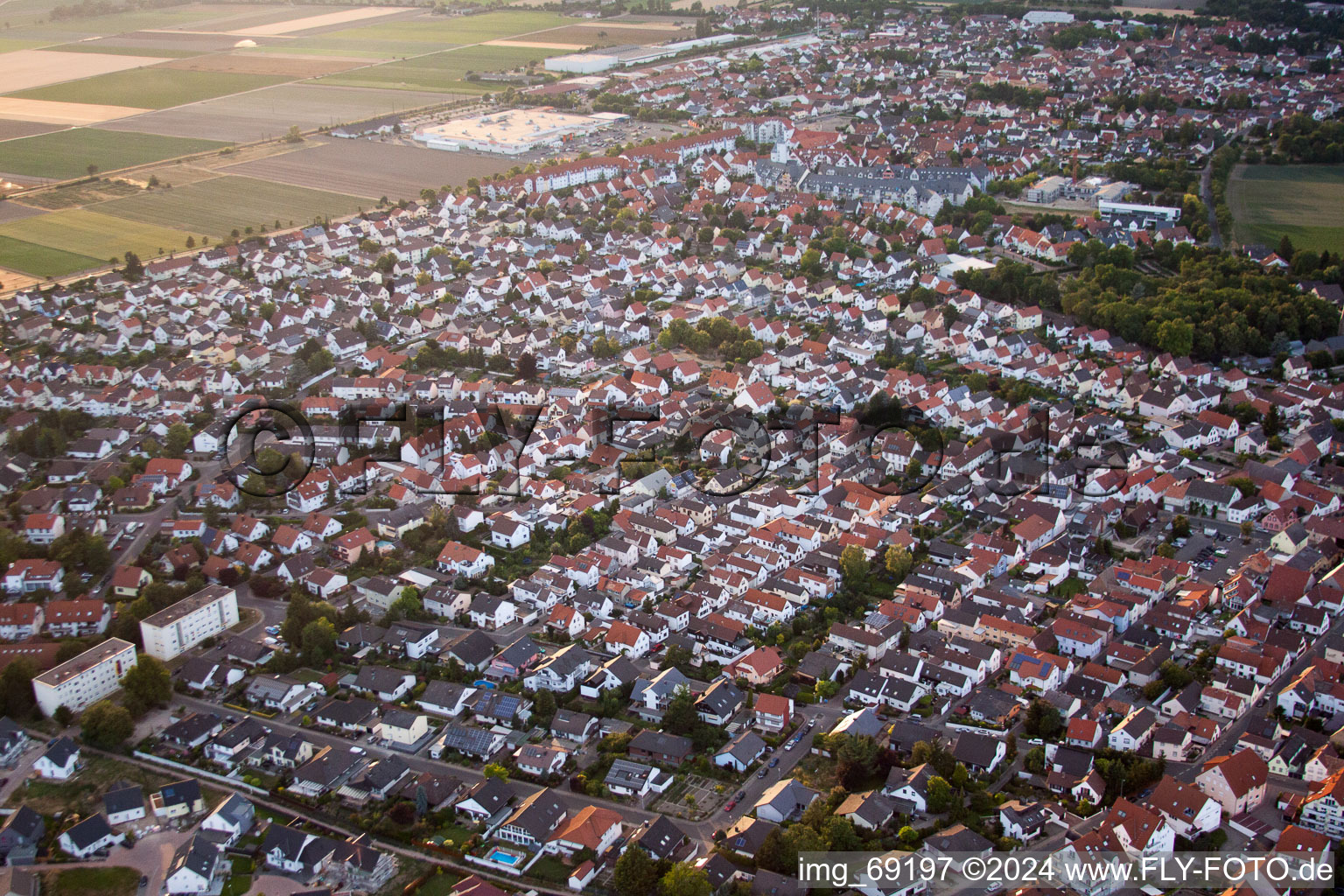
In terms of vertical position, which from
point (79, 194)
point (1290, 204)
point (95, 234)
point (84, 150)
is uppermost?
point (84, 150)

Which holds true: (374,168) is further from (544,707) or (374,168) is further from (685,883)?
(685,883)

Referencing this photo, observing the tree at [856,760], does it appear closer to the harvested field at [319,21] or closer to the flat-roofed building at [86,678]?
the flat-roofed building at [86,678]

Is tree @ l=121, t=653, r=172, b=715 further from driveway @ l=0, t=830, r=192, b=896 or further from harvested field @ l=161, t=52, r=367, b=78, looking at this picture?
harvested field @ l=161, t=52, r=367, b=78

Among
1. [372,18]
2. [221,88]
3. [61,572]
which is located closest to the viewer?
[61,572]

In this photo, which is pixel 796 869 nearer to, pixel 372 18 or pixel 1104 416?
pixel 1104 416

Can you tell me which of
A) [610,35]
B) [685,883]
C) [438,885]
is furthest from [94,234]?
[610,35]

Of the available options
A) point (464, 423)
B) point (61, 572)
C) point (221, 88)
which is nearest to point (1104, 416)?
point (464, 423)

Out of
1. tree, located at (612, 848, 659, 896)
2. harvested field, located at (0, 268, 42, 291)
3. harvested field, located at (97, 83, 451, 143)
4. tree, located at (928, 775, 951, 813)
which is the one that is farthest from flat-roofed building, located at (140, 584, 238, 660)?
harvested field, located at (97, 83, 451, 143)

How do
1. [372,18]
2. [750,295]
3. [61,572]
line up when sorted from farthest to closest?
[372,18] < [750,295] < [61,572]
